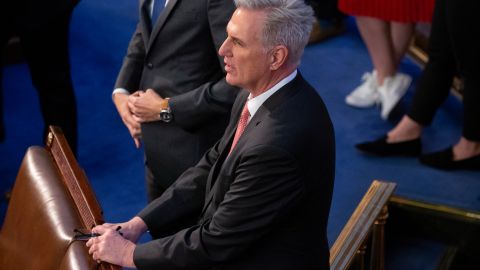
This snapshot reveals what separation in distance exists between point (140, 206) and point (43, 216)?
149 cm

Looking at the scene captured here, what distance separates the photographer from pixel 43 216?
193 centimetres

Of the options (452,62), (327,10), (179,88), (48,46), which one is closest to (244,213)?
(179,88)

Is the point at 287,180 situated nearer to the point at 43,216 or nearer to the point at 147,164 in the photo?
the point at 43,216

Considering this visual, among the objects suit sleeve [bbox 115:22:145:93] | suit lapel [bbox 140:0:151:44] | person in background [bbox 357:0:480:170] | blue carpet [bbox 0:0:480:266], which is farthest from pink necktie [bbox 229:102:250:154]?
person in background [bbox 357:0:480:170]

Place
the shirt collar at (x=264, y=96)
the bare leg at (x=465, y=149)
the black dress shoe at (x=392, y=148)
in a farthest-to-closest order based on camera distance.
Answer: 1. the black dress shoe at (x=392, y=148)
2. the bare leg at (x=465, y=149)
3. the shirt collar at (x=264, y=96)

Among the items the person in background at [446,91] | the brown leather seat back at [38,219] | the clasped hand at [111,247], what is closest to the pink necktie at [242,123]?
the clasped hand at [111,247]

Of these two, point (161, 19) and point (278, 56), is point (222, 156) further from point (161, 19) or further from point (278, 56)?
point (161, 19)

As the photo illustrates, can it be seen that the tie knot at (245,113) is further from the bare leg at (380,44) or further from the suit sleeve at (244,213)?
the bare leg at (380,44)

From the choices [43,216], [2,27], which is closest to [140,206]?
[2,27]

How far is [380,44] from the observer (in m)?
4.07

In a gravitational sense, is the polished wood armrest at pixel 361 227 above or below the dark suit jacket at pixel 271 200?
below

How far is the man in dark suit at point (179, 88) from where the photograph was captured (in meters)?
2.16

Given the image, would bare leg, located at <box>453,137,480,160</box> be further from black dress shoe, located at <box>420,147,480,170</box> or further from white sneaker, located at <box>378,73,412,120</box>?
white sneaker, located at <box>378,73,412,120</box>

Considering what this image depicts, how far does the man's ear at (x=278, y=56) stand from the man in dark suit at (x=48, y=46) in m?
1.73
